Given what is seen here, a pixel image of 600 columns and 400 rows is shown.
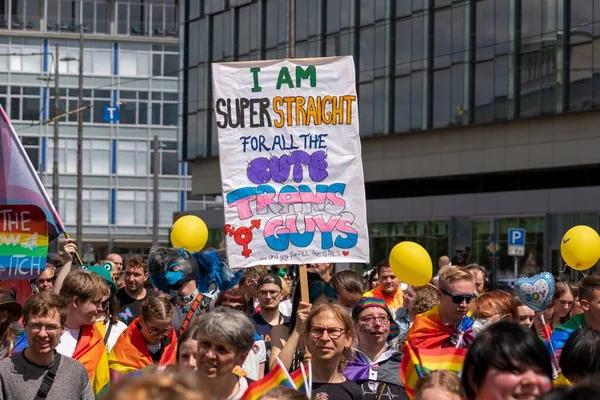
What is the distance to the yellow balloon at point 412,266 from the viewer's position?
11266 mm

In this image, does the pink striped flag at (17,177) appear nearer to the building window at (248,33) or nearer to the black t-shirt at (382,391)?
the black t-shirt at (382,391)

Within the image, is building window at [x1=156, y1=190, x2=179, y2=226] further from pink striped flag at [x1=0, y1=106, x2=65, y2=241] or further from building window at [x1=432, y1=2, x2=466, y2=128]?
pink striped flag at [x1=0, y1=106, x2=65, y2=241]

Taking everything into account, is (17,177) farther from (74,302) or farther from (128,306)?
(74,302)

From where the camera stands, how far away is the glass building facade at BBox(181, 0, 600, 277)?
124 feet

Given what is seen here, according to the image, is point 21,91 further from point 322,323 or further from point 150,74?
point 322,323

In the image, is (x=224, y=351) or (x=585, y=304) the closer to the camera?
(x=224, y=351)

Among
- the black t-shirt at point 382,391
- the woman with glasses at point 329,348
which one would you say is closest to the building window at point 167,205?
the black t-shirt at point 382,391

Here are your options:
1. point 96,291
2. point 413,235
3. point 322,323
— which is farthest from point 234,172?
point 413,235

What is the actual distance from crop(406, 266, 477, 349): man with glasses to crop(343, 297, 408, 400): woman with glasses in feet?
0.64

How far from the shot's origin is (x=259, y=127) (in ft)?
29.7

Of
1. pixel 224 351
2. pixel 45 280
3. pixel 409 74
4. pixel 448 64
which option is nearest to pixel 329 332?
pixel 224 351

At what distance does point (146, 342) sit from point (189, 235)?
4620mm

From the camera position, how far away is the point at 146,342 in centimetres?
828

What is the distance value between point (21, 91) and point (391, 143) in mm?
31800
